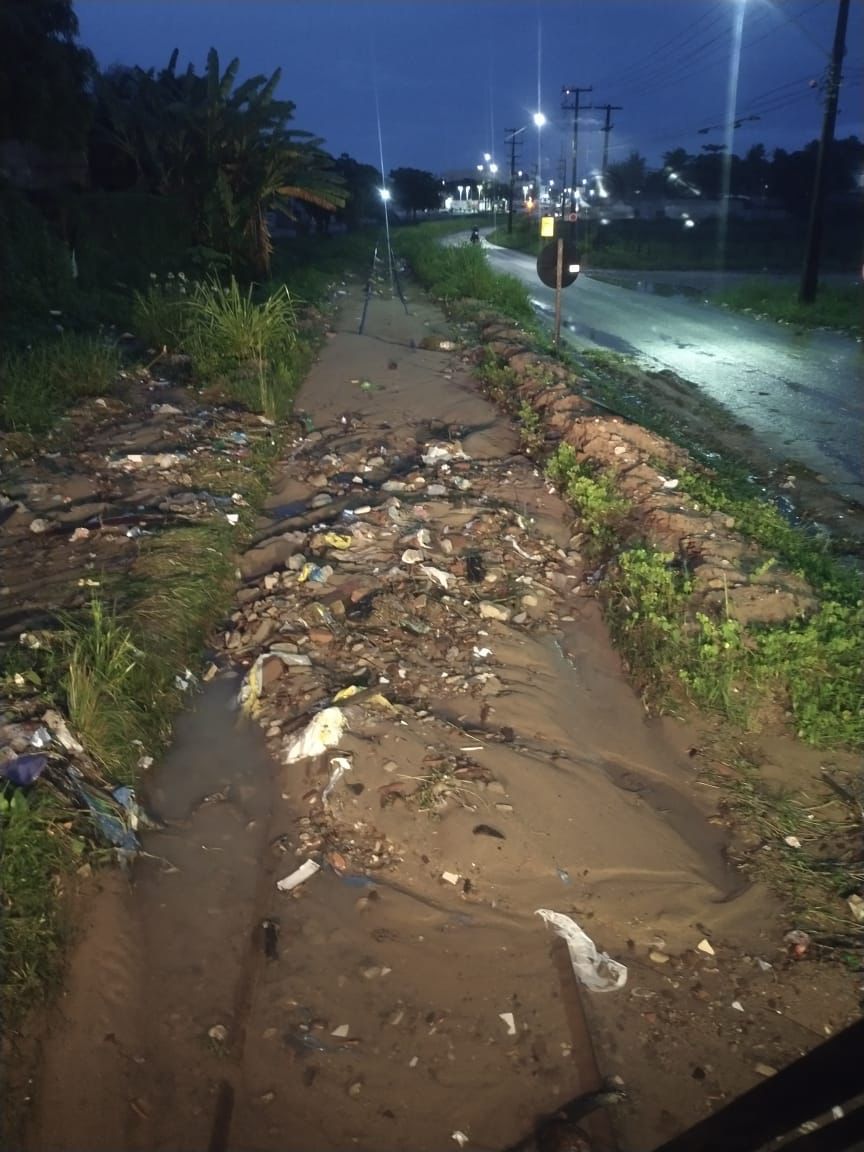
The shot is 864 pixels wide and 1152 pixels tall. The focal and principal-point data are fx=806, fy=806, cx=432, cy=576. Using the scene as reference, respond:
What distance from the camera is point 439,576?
17.0ft

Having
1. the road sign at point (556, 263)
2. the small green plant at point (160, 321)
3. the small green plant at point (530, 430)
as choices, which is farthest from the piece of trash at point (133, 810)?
the road sign at point (556, 263)

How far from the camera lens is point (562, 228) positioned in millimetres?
11391

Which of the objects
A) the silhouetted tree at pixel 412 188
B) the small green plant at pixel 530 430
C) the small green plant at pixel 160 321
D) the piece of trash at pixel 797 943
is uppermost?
the silhouetted tree at pixel 412 188

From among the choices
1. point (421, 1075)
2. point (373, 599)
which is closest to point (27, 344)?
point (373, 599)

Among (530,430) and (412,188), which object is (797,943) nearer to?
(530,430)

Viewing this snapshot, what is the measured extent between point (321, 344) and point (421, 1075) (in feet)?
38.1

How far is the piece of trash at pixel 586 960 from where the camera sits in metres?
2.77

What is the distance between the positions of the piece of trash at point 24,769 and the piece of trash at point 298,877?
1.00 metres

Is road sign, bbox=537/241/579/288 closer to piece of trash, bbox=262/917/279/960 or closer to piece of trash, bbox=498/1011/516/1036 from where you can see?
piece of trash, bbox=262/917/279/960

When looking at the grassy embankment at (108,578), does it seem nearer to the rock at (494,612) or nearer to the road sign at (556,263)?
the rock at (494,612)

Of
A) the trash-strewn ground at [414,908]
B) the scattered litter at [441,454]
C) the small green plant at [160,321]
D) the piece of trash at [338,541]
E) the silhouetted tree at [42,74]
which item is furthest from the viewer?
the silhouetted tree at [42,74]

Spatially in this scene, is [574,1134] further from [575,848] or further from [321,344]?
[321,344]

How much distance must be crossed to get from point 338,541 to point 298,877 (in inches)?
110

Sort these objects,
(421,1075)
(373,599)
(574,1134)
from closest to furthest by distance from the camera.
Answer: (574,1134), (421,1075), (373,599)
